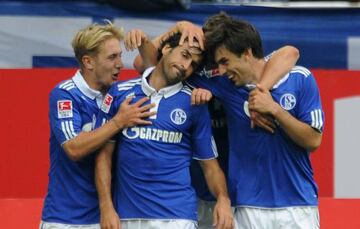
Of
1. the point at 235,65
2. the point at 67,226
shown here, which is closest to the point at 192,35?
the point at 235,65

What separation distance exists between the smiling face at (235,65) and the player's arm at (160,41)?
107 mm

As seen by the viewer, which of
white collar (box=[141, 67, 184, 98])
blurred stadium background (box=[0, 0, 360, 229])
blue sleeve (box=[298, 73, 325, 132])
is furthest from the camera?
blurred stadium background (box=[0, 0, 360, 229])

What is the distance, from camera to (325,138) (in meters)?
6.79

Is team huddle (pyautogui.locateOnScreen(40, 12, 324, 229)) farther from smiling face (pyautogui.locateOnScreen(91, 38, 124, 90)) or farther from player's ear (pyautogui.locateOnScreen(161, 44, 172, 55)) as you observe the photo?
smiling face (pyautogui.locateOnScreen(91, 38, 124, 90))

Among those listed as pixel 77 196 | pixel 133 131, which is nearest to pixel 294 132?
pixel 133 131

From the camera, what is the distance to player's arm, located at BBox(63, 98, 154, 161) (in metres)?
4.68

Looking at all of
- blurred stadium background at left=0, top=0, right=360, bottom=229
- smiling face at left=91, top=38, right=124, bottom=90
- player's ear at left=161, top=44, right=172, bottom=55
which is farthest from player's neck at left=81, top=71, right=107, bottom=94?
blurred stadium background at left=0, top=0, right=360, bottom=229

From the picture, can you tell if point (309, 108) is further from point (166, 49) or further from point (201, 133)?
point (166, 49)

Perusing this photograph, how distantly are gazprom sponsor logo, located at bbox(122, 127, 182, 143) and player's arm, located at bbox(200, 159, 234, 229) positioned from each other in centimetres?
22

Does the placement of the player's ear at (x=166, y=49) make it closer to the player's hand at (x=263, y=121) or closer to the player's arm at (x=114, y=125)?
the player's arm at (x=114, y=125)

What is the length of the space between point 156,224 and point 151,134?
Answer: 1.29 feet

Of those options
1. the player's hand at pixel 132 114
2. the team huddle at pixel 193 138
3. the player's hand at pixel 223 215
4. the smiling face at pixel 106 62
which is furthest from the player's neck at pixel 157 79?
the player's hand at pixel 223 215

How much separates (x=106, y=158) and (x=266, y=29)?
2.33m

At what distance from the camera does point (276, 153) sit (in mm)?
4730
